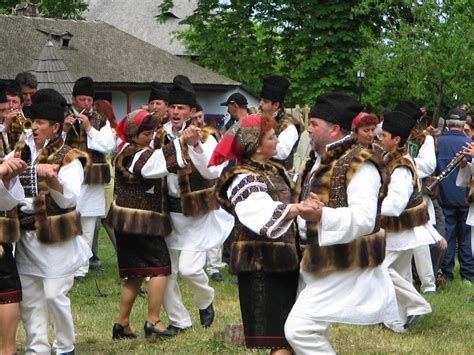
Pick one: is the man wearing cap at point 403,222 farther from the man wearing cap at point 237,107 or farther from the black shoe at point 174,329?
the man wearing cap at point 237,107

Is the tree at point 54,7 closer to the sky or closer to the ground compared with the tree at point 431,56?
closer to the sky

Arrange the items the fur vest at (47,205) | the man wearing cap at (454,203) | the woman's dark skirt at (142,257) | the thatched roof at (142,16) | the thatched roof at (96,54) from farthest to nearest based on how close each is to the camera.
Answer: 1. the thatched roof at (142,16)
2. the thatched roof at (96,54)
3. the man wearing cap at (454,203)
4. the woman's dark skirt at (142,257)
5. the fur vest at (47,205)

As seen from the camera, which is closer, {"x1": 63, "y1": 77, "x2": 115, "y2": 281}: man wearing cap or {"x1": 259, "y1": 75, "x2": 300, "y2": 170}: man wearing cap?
{"x1": 259, "y1": 75, "x2": 300, "y2": 170}: man wearing cap

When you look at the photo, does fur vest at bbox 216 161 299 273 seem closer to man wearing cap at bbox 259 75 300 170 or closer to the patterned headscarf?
the patterned headscarf

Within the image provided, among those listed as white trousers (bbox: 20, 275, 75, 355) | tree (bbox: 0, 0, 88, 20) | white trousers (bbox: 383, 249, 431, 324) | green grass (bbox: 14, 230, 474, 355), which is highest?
tree (bbox: 0, 0, 88, 20)

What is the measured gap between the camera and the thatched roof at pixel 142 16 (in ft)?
207

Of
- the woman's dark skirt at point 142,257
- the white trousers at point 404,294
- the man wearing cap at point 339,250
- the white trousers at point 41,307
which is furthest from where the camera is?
the white trousers at point 404,294

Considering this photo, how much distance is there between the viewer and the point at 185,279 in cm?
836

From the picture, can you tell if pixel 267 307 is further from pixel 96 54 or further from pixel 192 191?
pixel 96 54

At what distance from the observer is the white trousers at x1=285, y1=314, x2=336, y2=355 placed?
18.7 ft

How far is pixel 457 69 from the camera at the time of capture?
2302 centimetres

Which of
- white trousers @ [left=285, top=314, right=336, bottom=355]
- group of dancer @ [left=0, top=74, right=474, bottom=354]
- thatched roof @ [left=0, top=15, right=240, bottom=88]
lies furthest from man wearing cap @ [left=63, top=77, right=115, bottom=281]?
thatched roof @ [left=0, top=15, right=240, bottom=88]

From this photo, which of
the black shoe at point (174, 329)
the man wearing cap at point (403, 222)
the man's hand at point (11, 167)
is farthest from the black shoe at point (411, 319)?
the man's hand at point (11, 167)

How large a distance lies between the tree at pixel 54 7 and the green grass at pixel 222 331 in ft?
111
